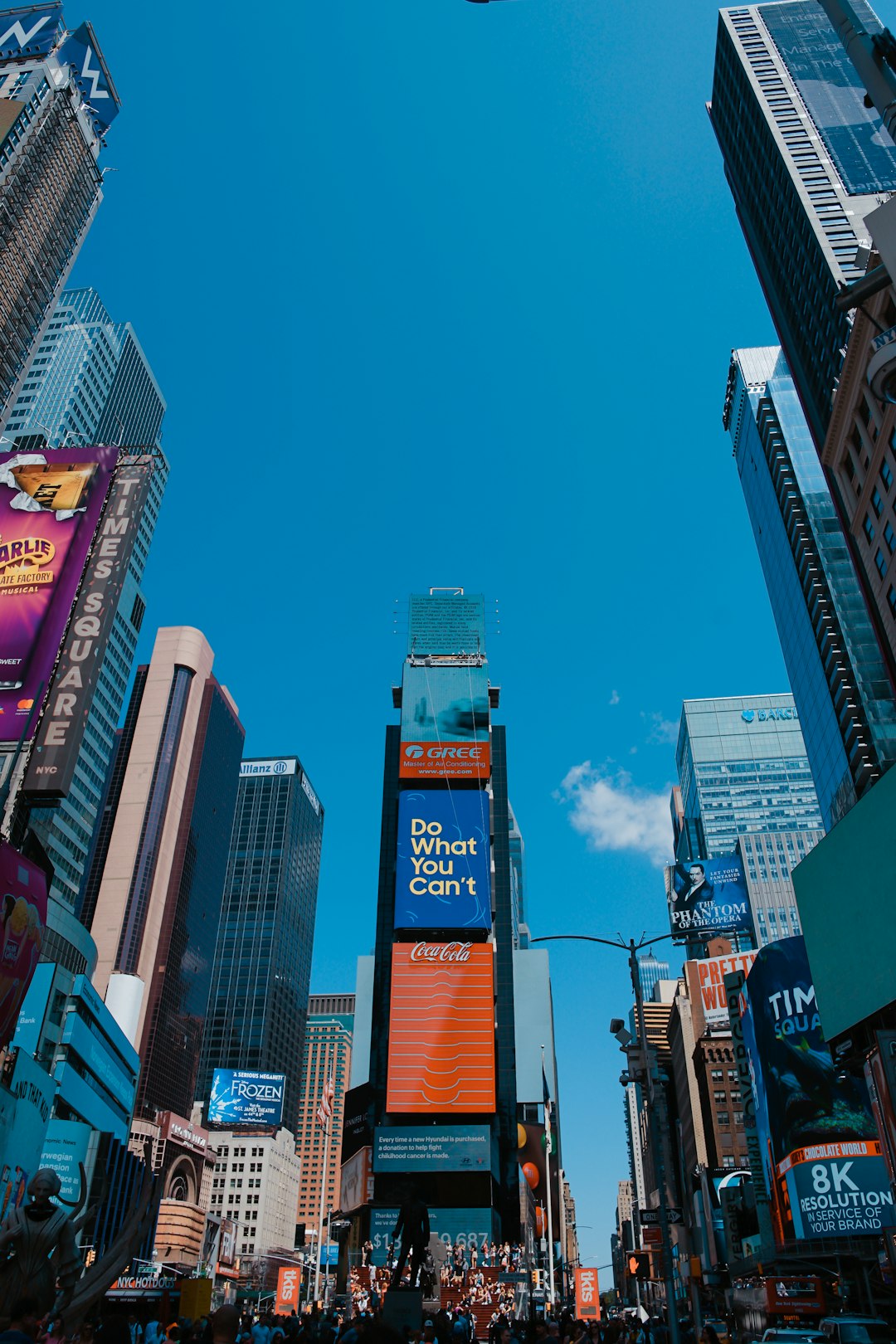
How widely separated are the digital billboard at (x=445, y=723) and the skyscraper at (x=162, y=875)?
78.9m

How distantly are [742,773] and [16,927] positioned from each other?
16087 centimetres

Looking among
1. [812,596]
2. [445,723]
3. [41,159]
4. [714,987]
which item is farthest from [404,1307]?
[41,159]

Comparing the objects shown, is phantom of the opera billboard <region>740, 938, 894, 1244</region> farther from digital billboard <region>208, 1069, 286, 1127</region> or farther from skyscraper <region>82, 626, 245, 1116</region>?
skyscraper <region>82, 626, 245, 1116</region>

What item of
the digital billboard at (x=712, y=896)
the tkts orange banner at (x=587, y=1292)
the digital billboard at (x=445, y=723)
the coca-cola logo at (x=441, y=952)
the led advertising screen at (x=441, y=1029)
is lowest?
the tkts orange banner at (x=587, y=1292)

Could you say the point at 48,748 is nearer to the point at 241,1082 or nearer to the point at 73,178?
the point at 241,1082

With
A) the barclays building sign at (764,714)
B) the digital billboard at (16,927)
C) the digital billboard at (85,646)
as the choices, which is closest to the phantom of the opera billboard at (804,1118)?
the digital billboard at (16,927)

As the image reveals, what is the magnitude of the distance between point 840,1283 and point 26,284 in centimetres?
11331

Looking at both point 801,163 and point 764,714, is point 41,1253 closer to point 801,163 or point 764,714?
point 801,163

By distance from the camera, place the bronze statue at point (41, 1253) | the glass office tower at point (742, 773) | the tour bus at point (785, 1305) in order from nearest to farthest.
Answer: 1. the bronze statue at point (41, 1253)
2. the tour bus at point (785, 1305)
3. the glass office tower at point (742, 773)

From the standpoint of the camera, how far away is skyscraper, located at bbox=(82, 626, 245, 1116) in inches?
6629

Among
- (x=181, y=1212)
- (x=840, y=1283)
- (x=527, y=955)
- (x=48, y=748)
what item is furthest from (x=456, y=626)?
(x=181, y=1212)

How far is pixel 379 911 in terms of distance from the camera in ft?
348

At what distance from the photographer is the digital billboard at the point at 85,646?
43.3 metres

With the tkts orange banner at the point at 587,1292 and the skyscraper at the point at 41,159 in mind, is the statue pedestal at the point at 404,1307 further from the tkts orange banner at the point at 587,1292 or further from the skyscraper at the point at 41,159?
the skyscraper at the point at 41,159
